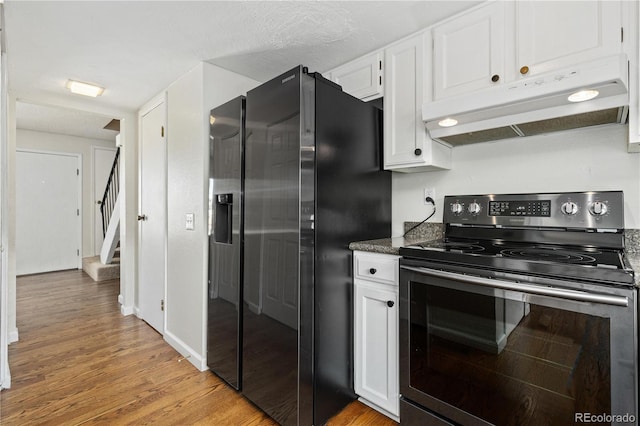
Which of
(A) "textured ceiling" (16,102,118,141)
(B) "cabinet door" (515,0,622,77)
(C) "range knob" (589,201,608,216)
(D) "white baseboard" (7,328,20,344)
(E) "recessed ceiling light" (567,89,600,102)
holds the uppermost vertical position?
(A) "textured ceiling" (16,102,118,141)

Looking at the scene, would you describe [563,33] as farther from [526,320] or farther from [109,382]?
[109,382]

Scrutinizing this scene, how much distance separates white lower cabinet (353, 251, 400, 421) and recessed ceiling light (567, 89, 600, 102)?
1.04 metres

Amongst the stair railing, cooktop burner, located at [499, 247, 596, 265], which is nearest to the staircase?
the stair railing

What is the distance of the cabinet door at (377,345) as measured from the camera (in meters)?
1.64

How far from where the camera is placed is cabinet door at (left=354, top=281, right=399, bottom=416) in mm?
1641

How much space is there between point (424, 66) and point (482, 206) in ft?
2.96

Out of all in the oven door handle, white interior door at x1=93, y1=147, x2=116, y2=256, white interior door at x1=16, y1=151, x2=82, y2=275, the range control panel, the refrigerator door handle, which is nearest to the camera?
the oven door handle

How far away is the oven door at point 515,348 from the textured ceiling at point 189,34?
1.42 m

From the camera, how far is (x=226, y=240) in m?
2.06

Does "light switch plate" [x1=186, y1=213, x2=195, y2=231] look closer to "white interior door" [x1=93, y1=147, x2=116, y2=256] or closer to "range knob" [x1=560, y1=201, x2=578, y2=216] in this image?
"range knob" [x1=560, y1=201, x2=578, y2=216]

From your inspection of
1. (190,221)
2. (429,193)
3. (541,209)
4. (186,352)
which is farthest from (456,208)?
(186,352)

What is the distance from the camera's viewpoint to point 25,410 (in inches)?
70.8

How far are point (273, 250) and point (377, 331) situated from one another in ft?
2.44

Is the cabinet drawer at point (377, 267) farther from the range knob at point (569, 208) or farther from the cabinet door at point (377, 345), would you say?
the range knob at point (569, 208)
